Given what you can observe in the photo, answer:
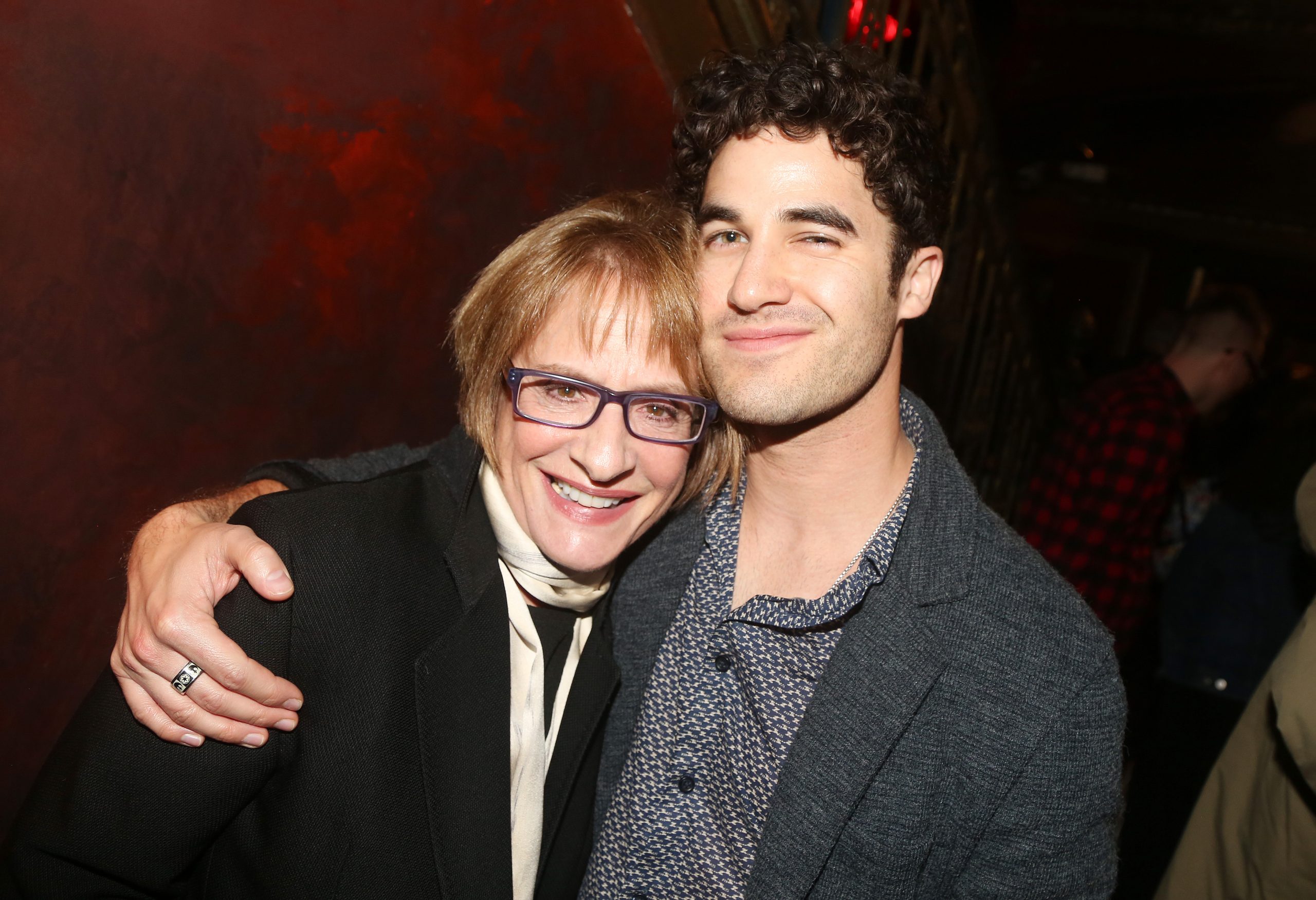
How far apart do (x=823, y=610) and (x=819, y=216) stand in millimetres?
823

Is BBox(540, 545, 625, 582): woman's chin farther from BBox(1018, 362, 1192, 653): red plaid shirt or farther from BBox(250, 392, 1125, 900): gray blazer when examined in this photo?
BBox(1018, 362, 1192, 653): red plaid shirt

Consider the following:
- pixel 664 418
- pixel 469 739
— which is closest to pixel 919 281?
pixel 664 418

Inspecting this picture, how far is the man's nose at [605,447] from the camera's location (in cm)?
161

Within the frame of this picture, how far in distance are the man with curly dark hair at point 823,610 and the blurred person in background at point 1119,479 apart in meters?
1.67

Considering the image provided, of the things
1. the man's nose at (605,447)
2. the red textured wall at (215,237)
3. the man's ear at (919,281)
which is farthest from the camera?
the man's ear at (919,281)

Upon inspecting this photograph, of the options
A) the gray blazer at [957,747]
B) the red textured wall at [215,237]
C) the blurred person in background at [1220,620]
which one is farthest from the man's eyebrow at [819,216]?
the blurred person in background at [1220,620]

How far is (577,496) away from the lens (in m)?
1.67

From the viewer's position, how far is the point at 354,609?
4.80 ft

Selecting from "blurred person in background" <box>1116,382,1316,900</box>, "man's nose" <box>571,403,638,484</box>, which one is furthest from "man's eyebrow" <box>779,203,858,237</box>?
"blurred person in background" <box>1116,382,1316,900</box>

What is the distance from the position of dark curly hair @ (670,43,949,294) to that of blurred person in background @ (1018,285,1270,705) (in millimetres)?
1675

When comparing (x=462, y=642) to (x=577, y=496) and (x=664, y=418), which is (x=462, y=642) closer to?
(x=577, y=496)

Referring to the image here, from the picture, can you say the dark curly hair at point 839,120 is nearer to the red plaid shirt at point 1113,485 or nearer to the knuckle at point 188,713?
the knuckle at point 188,713

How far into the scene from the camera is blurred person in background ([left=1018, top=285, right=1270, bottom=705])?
3209 millimetres

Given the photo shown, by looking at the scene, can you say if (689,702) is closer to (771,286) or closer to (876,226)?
(771,286)
